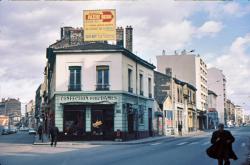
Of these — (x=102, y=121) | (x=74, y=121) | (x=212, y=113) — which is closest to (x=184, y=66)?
(x=212, y=113)

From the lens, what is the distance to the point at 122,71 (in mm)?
38594

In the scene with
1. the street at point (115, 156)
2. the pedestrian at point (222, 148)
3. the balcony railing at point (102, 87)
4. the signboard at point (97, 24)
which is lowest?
the street at point (115, 156)

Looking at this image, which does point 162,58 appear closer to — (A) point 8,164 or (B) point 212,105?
(B) point 212,105

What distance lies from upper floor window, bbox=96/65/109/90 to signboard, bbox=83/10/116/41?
2596 millimetres

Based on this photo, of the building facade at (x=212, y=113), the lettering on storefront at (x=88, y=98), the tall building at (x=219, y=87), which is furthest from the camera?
the tall building at (x=219, y=87)

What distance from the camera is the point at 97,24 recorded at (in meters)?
38.2

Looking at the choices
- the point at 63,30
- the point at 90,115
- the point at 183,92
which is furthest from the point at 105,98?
the point at 183,92

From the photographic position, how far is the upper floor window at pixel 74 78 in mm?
38156

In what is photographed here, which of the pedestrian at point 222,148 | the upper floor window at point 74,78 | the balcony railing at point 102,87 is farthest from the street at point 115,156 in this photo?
the upper floor window at point 74,78

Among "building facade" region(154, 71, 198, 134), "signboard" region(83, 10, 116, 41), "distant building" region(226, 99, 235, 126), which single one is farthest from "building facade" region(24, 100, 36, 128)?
"signboard" region(83, 10, 116, 41)

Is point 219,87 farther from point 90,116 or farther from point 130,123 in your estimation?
point 90,116

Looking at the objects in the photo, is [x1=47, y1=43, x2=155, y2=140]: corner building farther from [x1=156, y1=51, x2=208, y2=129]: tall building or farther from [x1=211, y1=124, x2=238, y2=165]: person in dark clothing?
[x1=156, y1=51, x2=208, y2=129]: tall building

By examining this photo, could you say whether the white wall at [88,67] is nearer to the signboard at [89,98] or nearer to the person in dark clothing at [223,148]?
the signboard at [89,98]

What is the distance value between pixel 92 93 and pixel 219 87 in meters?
107
